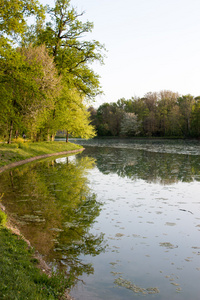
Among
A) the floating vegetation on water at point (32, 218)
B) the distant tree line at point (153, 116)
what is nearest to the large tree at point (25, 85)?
the floating vegetation on water at point (32, 218)

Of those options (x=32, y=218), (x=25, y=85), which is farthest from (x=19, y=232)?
(x=25, y=85)

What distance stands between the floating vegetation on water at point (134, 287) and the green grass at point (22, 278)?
1.21m

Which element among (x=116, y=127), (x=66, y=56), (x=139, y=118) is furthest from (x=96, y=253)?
(x=116, y=127)

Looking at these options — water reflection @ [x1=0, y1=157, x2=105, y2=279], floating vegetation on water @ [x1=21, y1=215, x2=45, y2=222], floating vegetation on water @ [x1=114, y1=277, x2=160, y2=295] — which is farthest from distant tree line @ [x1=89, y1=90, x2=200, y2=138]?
floating vegetation on water @ [x1=114, y1=277, x2=160, y2=295]

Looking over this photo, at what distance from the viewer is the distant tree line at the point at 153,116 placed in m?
99.4

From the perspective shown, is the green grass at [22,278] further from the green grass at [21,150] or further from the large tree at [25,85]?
the green grass at [21,150]

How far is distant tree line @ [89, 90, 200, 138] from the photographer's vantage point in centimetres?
9944

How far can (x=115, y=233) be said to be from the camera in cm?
938

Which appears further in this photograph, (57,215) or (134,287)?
(57,215)

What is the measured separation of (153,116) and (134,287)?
350ft

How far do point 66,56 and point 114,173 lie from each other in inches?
841

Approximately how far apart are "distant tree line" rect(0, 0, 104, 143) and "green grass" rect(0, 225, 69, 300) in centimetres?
1759

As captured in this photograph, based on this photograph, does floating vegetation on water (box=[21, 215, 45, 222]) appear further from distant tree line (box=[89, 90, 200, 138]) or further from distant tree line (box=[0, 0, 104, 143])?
distant tree line (box=[89, 90, 200, 138])

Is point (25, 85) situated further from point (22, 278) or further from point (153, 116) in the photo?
point (153, 116)
